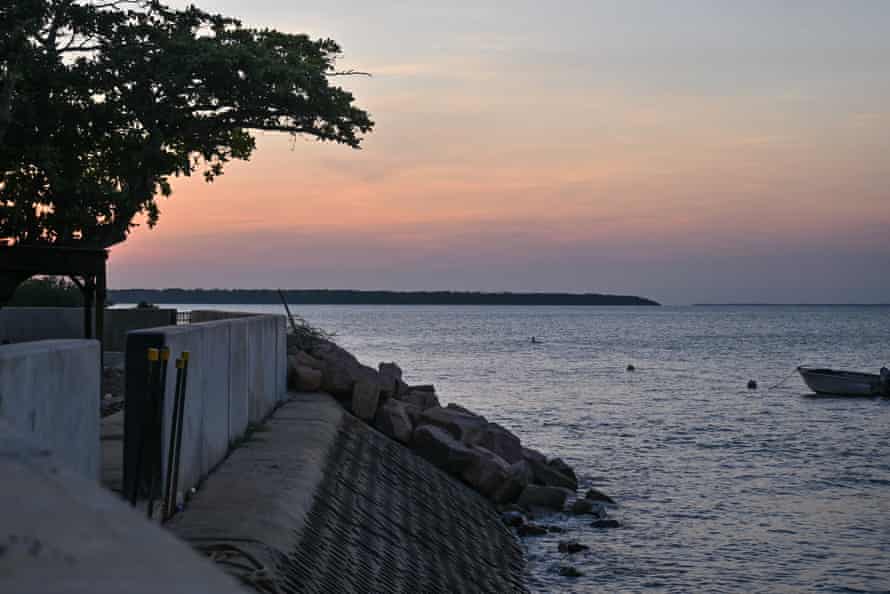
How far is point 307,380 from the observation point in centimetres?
2205

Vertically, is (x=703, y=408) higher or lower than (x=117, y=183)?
lower

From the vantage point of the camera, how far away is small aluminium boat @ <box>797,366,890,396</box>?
54094 millimetres

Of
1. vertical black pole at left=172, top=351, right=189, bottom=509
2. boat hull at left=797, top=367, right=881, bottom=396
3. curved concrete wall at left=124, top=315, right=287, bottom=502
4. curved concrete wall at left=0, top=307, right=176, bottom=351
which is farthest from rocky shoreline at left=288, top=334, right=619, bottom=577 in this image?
boat hull at left=797, top=367, right=881, bottom=396

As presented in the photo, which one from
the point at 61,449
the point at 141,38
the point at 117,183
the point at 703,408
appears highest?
the point at 141,38

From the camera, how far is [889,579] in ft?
53.7

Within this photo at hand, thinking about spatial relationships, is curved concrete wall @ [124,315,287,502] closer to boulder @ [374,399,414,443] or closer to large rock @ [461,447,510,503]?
boulder @ [374,399,414,443]

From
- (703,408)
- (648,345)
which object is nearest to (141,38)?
(703,408)

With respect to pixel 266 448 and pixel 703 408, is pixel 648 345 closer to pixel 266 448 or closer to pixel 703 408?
pixel 703 408

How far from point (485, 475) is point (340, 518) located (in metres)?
7.47

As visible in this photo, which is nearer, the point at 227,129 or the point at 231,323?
the point at 231,323

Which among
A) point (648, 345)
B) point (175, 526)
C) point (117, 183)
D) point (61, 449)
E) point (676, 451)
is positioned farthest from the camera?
point (648, 345)

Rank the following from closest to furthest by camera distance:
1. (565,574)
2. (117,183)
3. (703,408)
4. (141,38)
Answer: (565,574)
(141,38)
(117,183)
(703,408)

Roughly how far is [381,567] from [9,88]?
15.6m

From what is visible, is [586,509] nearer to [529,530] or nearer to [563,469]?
[529,530]
